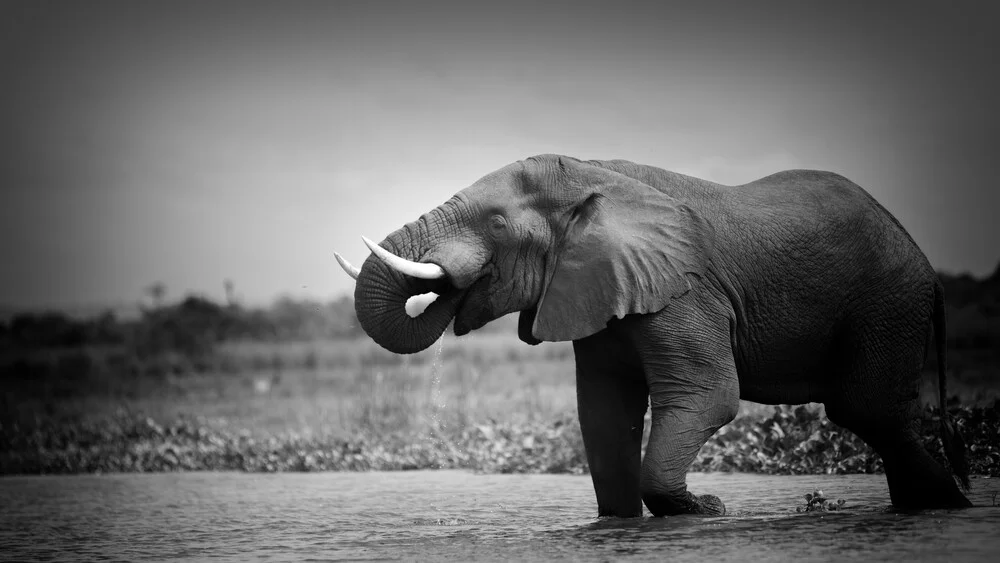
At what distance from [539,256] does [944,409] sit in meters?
3.32

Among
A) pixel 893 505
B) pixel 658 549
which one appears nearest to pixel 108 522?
pixel 658 549

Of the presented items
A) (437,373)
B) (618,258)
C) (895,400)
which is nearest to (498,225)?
(618,258)

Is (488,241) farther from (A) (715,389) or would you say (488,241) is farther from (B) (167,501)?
(B) (167,501)

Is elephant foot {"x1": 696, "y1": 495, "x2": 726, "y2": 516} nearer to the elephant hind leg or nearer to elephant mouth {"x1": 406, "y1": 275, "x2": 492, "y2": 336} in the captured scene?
the elephant hind leg

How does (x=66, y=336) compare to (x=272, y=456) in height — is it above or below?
above

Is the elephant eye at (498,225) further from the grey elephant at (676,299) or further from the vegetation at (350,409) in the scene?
the vegetation at (350,409)

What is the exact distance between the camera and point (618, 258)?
8.68 m

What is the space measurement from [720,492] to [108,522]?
5.57 metres

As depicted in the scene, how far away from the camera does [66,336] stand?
41125mm

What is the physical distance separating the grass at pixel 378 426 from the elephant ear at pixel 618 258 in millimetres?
1158

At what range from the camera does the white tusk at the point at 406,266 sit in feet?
27.5

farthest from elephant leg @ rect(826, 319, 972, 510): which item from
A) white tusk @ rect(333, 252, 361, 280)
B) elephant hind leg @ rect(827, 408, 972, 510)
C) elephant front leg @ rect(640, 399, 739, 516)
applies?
→ white tusk @ rect(333, 252, 361, 280)

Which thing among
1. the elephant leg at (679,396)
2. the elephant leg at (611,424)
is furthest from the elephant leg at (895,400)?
the elephant leg at (611,424)

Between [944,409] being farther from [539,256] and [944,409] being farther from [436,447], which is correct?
[436,447]
